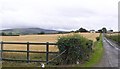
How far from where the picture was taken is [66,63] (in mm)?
16078

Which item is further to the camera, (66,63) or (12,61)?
(12,61)

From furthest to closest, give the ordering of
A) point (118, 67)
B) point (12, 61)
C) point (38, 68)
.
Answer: point (12, 61)
point (118, 67)
point (38, 68)

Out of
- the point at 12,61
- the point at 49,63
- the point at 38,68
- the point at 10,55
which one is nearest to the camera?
the point at 38,68

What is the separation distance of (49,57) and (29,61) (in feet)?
4.14

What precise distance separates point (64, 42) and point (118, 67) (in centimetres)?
314

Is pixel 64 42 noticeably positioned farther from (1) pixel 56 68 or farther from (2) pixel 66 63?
(1) pixel 56 68

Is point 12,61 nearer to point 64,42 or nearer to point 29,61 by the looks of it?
point 29,61

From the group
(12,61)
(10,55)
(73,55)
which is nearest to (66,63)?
(73,55)

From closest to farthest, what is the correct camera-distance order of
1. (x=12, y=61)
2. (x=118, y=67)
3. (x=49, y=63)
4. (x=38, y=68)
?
(x=38, y=68), (x=118, y=67), (x=49, y=63), (x=12, y=61)

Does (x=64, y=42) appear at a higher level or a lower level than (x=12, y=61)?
higher

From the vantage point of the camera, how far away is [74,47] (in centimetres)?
1612

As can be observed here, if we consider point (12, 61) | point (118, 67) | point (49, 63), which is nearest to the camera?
point (118, 67)

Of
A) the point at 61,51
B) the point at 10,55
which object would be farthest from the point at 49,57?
the point at 10,55

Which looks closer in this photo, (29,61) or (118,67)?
(118,67)
